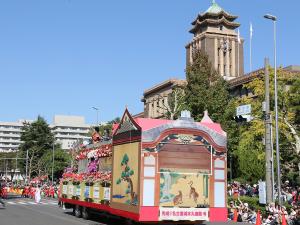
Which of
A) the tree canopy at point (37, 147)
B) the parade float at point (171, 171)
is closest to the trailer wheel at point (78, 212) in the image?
the parade float at point (171, 171)

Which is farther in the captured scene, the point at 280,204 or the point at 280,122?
the point at 280,122

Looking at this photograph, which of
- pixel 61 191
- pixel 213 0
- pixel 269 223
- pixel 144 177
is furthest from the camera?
pixel 213 0

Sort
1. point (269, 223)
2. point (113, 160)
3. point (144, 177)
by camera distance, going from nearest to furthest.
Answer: point (144, 177)
point (113, 160)
point (269, 223)

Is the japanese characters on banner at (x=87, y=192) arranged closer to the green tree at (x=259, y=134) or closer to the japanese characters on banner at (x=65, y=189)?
the japanese characters on banner at (x=65, y=189)

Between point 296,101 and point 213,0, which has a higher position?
point 213,0

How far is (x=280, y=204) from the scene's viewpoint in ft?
67.0

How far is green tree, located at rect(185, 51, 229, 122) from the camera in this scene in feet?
146

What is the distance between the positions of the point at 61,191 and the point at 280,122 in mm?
21053

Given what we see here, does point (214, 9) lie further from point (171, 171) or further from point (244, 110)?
point (171, 171)

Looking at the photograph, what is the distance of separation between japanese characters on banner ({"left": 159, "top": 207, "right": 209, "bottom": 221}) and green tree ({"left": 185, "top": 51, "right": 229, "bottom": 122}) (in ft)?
95.4

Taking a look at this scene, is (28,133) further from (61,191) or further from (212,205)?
(212,205)

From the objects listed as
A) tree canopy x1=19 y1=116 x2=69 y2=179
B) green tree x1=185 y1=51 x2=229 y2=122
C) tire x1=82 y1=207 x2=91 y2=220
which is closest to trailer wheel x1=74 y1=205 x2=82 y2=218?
tire x1=82 y1=207 x2=91 y2=220

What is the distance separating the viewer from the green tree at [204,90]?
4456 centimetres

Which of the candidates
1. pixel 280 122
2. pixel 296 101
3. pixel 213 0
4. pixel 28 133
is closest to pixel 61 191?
pixel 280 122
